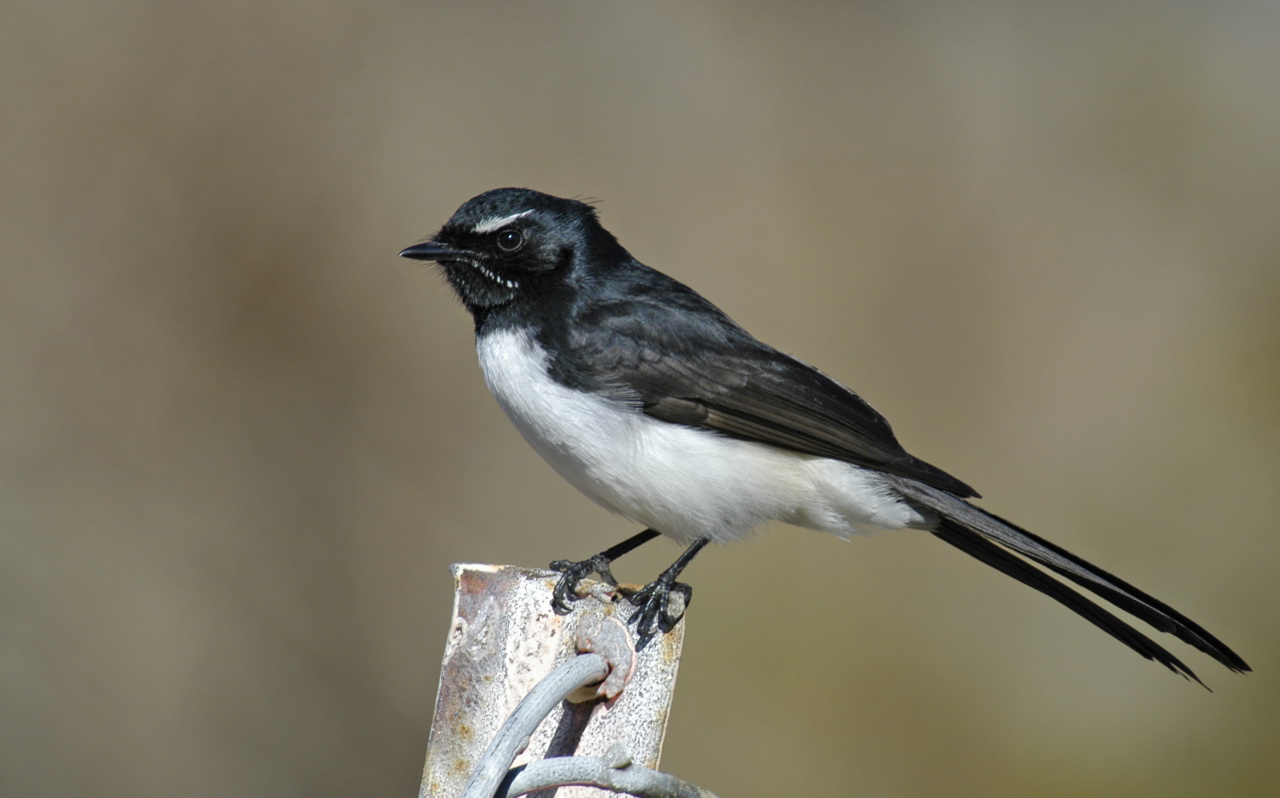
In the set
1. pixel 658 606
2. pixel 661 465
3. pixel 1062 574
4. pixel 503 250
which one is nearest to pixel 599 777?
pixel 658 606

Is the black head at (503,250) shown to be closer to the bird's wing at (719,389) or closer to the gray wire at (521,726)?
the bird's wing at (719,389)

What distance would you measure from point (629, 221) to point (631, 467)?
9.40 ft

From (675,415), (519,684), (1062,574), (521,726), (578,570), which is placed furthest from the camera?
(675,415)

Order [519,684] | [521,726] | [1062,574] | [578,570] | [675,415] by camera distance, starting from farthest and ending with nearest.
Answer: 1. [675,415]
2. [1062,574]
3. [578,570]
4. [519,684]
5. [521,726]

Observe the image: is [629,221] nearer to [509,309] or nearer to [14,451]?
[509,309]

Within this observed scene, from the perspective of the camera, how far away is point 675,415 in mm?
3895

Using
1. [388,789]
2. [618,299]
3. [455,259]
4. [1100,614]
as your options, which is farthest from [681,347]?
[388,789]

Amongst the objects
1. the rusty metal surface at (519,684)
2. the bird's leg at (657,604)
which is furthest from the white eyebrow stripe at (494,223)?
the rusty metal surface at (519,684)

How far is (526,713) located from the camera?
1923 millimetres

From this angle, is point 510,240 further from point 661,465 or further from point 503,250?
point 661,465

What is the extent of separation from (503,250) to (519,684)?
2.12 m

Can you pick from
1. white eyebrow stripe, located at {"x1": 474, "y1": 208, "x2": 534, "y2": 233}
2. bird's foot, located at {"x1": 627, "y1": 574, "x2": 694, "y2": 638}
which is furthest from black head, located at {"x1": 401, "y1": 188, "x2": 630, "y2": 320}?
bird's foot, located at {"x1": 627, "y1": 574, "x2": 694, "y2": 638}

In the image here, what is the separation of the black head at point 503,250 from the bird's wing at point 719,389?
292 millimetres

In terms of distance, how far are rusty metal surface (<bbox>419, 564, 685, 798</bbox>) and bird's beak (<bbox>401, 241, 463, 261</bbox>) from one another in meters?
1.91
